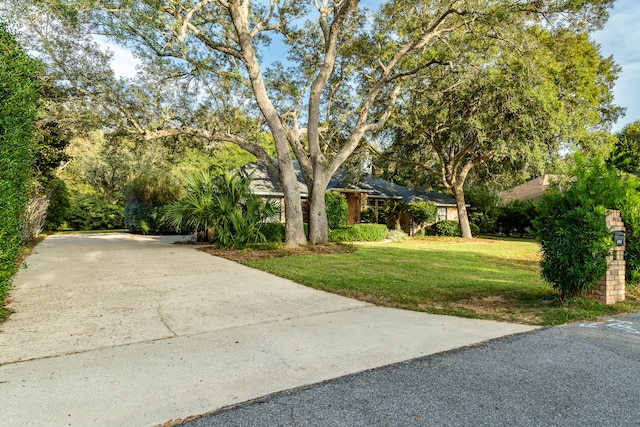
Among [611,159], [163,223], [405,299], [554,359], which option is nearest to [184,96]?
[163,223]

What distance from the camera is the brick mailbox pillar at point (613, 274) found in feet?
16.4

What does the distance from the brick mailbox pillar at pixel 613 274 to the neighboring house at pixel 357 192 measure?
537 inches

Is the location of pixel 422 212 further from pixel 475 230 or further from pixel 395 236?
pixel 395 236

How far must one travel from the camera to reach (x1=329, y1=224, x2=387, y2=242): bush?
16062 millimetres

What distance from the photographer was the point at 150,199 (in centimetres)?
1989

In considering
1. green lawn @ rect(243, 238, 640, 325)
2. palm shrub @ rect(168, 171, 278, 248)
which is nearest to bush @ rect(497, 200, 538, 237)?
green lawn @ rect(243, 238, 640, 325)

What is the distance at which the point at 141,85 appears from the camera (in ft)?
43.4

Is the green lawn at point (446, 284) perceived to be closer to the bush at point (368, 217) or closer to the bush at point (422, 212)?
the bush at point (422, 212)

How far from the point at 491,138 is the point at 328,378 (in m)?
16.2

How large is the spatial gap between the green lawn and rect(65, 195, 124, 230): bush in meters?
21.2

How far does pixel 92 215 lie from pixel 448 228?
23.9 metres

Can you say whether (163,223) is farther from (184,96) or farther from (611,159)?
(611,159)

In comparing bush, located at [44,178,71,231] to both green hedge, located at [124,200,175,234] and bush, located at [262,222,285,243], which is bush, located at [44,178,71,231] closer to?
green hedge, located at [124,200,175,234]

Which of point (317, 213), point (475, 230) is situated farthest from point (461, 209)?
point (317, 213)
